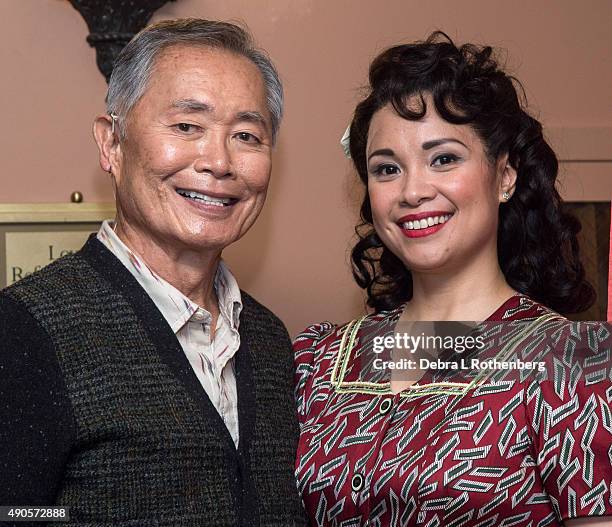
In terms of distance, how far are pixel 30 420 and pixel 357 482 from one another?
0.58m

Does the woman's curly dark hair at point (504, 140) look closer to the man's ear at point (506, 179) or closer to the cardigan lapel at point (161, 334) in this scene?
the man's ear at point (506, 179)

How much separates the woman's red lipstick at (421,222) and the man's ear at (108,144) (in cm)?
54

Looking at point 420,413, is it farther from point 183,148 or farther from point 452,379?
point 183,148

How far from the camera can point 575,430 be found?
1.56 meters

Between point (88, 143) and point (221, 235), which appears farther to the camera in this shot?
point (88, 143)

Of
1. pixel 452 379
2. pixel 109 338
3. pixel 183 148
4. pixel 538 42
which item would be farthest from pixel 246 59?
pixel 538 42

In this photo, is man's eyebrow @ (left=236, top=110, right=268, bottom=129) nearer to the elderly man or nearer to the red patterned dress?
the elderly man

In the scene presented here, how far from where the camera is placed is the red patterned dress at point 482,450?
5.12ft

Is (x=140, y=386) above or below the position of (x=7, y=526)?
above

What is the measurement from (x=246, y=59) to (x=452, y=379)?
70 cm

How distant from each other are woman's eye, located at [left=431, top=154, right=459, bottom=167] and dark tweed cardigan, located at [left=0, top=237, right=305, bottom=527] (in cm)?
56

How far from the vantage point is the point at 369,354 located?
1939 millimetres

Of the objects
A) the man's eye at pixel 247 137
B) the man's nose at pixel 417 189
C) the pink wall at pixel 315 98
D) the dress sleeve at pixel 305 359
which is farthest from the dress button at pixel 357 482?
the pink wall at pixel 315 98

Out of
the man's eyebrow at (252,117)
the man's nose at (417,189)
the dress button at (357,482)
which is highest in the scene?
the man's eyebrow at (252,117)
